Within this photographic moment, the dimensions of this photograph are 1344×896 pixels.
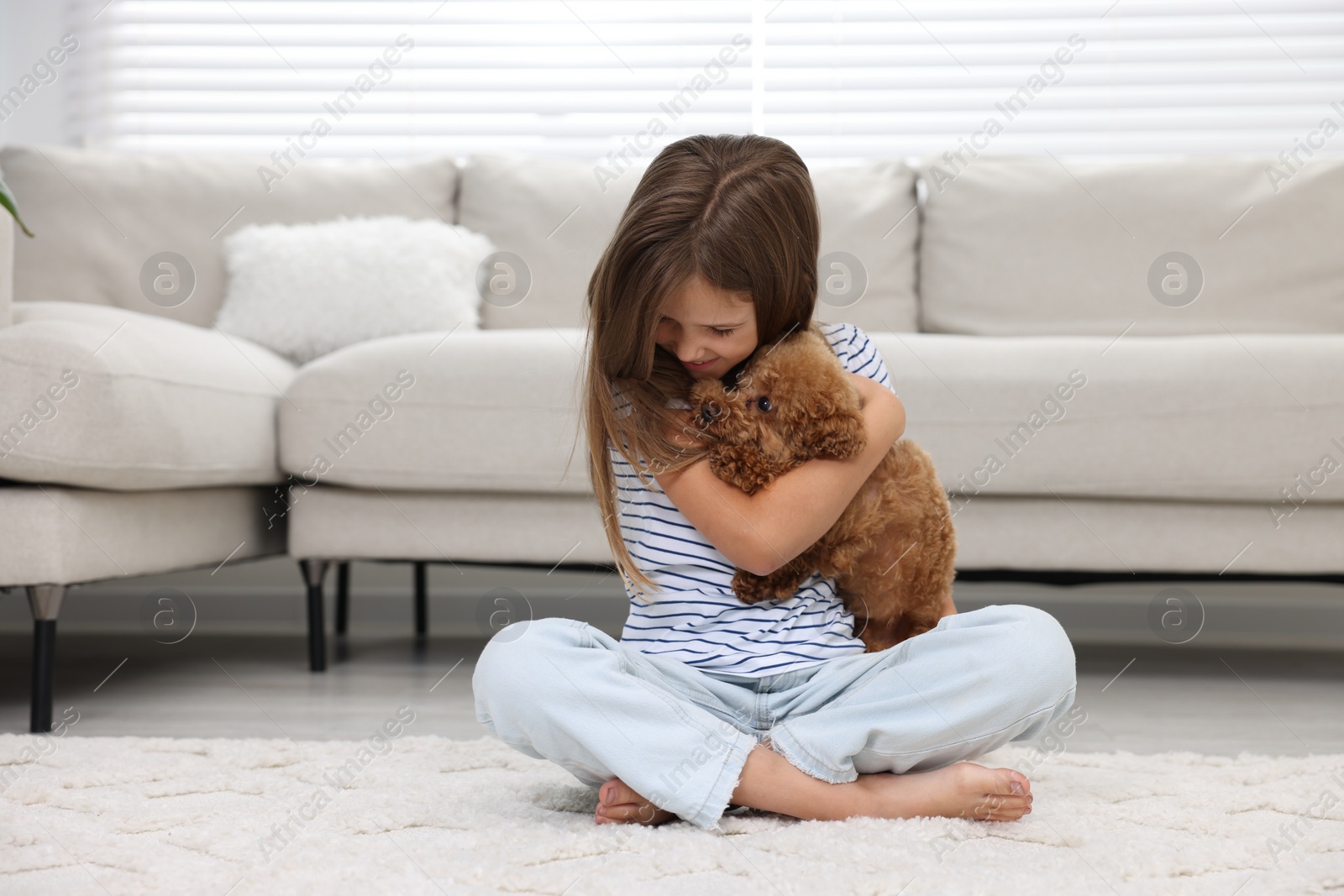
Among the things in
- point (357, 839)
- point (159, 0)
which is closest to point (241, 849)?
point (357, 839)

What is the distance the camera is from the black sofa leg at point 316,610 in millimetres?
1992

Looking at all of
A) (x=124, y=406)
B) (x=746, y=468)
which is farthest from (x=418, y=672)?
(x=746, y=468)

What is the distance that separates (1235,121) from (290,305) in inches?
95.5

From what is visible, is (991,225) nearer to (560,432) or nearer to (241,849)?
(560,432)

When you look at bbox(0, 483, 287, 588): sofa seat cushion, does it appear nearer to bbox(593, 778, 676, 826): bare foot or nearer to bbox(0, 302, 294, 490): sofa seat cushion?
bbox(0, 302, 294, 490): sofa seat cushion

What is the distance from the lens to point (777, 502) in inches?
43.3

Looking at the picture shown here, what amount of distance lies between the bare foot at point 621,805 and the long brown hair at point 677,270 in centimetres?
22

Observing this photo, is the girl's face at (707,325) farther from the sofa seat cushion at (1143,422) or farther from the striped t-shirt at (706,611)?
the sofa seat cushion at (1143,422)

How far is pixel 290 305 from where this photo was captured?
7.69ft

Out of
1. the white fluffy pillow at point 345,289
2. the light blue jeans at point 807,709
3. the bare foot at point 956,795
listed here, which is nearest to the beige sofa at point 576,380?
the white fluffy pillow at point 345,289

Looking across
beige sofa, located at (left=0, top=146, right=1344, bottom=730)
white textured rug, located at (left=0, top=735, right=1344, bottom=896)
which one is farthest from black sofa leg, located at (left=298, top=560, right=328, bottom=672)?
white textured rug, located at (left=0, top=735, right=1344, bottom=896)

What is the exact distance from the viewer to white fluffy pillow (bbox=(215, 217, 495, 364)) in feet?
7.66

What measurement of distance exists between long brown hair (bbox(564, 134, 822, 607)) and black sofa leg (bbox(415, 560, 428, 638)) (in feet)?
4.64

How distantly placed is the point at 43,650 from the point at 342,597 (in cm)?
104
